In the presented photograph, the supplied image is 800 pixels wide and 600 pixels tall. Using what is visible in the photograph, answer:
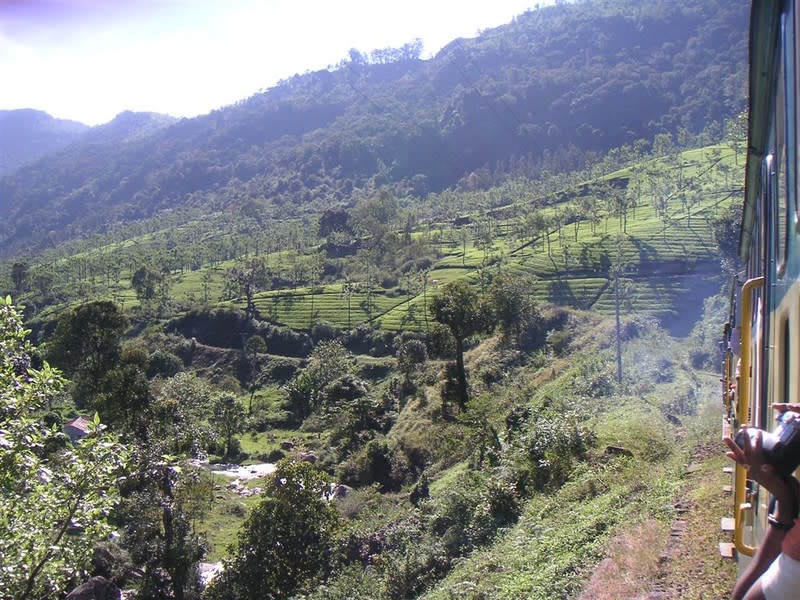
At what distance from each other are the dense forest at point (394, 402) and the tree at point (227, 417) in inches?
7.0

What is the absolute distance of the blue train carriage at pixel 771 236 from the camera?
287cm

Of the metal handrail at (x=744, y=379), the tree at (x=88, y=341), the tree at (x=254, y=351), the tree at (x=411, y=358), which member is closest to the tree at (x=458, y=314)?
the tree at (x=411, y=358)

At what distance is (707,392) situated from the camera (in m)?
19.5

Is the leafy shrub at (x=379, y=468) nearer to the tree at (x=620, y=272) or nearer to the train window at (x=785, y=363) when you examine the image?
the tree at (x=620, y=272)

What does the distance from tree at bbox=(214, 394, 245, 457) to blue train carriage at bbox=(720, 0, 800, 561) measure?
1477 inches

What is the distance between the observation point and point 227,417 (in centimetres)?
3972

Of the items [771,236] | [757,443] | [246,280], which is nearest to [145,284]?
[246,280]

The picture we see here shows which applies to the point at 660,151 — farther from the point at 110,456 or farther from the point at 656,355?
the point at 110,456

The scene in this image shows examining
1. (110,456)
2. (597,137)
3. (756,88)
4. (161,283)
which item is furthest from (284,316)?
(597,137)

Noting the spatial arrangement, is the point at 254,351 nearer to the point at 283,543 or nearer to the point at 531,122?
the point at 283,543

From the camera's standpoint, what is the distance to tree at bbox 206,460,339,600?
15.5 m

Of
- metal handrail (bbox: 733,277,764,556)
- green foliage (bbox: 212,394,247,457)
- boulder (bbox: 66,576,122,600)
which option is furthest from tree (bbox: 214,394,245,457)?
metal handrail (bbox: 733,277,764,556)

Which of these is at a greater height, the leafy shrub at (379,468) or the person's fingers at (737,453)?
the person's fingers at (737,453)

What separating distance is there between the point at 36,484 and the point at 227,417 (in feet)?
112
